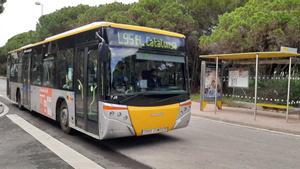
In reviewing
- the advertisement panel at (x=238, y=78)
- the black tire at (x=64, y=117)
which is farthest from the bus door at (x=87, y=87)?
the advertisement panel at (x=238, y=78)

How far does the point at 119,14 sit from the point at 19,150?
20.4 m

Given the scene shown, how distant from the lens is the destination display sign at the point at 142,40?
739cm

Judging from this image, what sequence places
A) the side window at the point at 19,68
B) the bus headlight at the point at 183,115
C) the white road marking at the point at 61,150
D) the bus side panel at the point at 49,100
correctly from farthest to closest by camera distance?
the side window at the point at 19,68 < the bus side panel at the point at 49,100 < the bus headlight at the point at 183,115 < the white road marking at the point at 61,150

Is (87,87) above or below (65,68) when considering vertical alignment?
below

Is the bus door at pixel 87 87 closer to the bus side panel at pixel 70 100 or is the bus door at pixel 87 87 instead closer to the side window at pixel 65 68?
the bus side panel at pixel 70 100

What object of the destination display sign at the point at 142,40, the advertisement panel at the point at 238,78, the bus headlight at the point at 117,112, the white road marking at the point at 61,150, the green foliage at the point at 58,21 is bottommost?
the white road marking at the point at 61,150

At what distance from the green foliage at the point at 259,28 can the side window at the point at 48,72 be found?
1129 centimetres

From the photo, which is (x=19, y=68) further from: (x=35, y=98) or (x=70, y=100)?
(x=70, y=100)

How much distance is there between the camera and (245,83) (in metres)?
14.9

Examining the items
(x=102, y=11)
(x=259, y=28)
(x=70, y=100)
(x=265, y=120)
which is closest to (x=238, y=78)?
(x=265, y=120)

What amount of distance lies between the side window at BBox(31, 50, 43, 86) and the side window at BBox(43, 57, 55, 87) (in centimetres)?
57

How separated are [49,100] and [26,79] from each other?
3.64 meters

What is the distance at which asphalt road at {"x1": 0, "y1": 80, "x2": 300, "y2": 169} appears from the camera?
6531 mm

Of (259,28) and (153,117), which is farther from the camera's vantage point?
(259,28)
